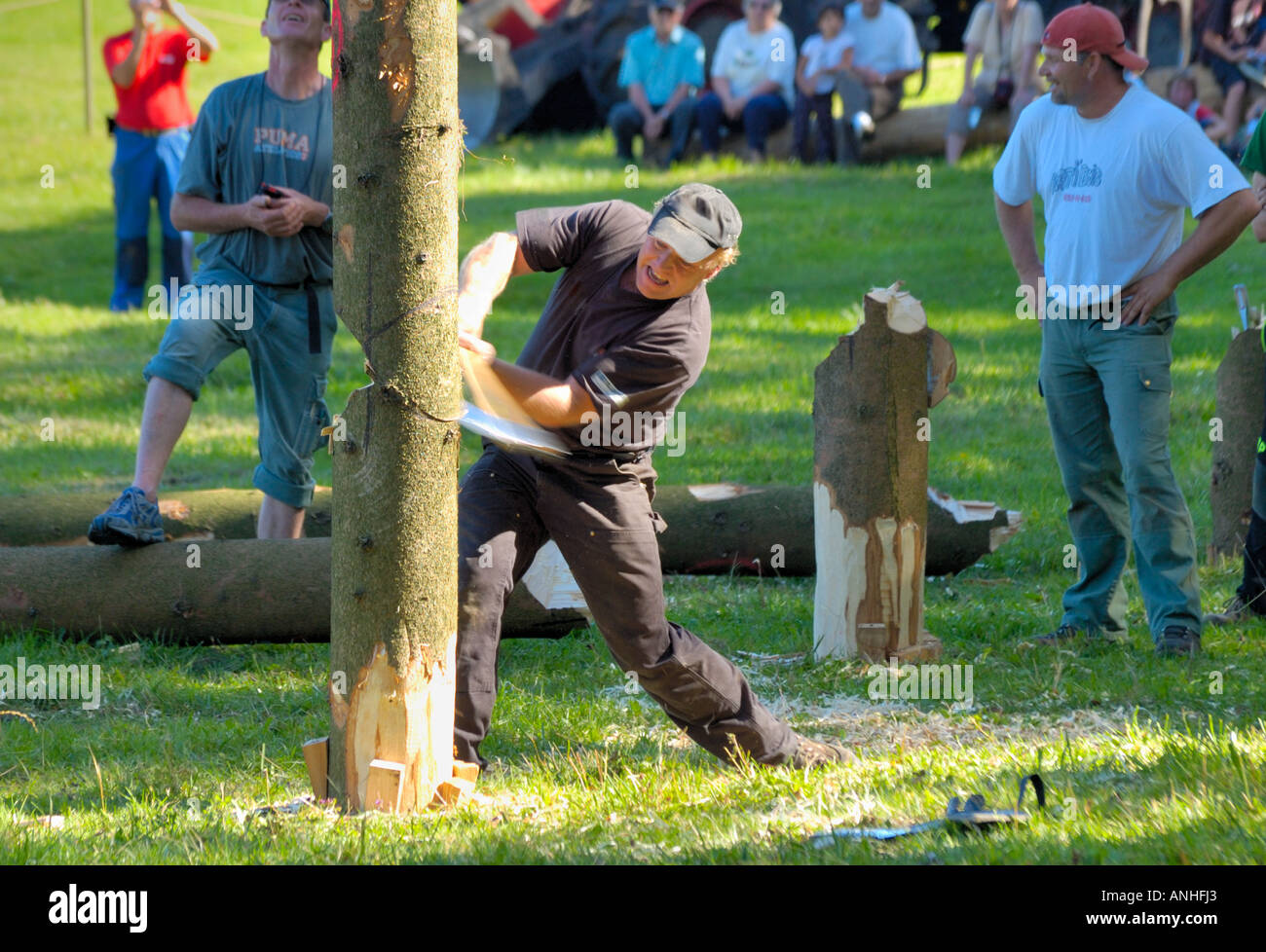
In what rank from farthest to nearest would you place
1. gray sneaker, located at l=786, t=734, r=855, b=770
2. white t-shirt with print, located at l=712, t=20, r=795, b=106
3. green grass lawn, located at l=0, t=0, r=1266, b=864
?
white t-shirt with print, located at l=712, t=20, r=795, b=106 → gray sneaker, located at l=786, t=734, r=855, b=770 → green grass lawn, located at l=0, t=0, r=1266, b=864

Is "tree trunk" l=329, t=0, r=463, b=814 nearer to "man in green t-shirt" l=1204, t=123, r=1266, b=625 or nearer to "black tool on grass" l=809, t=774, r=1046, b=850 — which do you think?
"black tool on grass" l=809, t=774, r=1046, b=850

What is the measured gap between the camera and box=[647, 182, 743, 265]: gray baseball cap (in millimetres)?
4234

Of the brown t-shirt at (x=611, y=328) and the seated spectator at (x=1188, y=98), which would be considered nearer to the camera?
the brown t-shirt at (x=611, y=328)

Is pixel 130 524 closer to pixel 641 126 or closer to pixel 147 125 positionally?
pixel 147 125

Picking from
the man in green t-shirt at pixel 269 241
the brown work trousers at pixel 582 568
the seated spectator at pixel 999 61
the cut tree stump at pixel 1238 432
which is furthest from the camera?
the seated spectator at pixel 999 61

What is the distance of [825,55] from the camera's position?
16969 mm

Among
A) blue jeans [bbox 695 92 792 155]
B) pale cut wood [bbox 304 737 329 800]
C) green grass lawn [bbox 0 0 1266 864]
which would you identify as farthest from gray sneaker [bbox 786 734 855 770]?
blue jeans [bbox 695 92 792 155]

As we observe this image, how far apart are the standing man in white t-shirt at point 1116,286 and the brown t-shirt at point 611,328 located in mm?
2202

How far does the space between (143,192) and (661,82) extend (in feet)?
23.7

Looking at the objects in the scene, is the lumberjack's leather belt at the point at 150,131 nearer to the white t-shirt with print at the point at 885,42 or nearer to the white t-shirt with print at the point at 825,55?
the white t-shirt with print at the point at 825,55

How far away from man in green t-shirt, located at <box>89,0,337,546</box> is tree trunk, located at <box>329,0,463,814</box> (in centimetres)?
230

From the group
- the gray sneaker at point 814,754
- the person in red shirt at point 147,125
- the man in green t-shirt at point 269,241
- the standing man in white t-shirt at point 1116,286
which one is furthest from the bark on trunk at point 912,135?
the gray sneaker at point 814,754

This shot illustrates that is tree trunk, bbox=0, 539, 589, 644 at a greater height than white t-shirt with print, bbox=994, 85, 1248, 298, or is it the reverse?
white t-shirt with print, bbox=994, 85, 1248, 298

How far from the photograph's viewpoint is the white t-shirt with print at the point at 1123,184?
5.86 metres
